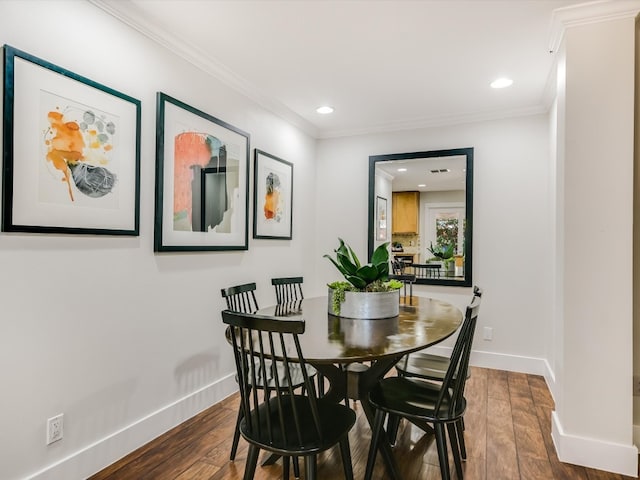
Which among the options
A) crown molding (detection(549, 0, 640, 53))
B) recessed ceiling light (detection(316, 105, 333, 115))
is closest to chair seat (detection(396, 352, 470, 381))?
crown molding (detection(549, 0, 640, 53))

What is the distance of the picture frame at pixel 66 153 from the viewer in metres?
1.65

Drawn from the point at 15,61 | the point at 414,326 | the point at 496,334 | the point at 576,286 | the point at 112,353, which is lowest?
the point at 496,334

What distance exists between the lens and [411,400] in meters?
1.85

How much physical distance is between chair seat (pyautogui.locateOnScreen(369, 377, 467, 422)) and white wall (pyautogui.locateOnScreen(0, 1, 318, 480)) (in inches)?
52.5

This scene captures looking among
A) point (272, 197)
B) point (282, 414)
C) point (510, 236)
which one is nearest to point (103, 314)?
point (282, 414)

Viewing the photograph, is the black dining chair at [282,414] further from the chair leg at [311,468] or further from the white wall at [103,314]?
the white wall at [103,314]

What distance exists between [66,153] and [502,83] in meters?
2.99

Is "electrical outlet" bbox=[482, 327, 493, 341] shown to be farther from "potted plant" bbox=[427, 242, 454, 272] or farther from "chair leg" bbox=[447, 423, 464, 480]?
"chair leg" bbox=[447, 423, 464, 480]

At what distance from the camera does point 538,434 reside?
2.44 m

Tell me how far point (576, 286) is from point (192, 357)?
7.77 ft

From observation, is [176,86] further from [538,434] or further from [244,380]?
[538,434]

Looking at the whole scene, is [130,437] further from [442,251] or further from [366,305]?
[442,251]

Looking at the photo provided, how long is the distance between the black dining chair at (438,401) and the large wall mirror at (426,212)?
2100 mm

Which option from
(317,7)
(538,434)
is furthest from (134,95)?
(538,434)
